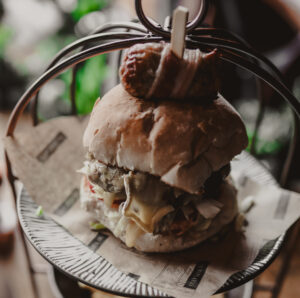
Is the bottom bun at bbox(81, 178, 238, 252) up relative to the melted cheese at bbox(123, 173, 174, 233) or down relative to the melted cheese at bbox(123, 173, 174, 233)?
down

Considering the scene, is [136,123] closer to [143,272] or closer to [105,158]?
[105,158]

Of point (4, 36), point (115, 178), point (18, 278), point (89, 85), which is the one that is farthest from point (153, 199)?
point (4, 36)

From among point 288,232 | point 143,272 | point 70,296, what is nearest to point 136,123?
point 143,272

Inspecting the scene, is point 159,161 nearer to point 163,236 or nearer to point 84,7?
point 163,236

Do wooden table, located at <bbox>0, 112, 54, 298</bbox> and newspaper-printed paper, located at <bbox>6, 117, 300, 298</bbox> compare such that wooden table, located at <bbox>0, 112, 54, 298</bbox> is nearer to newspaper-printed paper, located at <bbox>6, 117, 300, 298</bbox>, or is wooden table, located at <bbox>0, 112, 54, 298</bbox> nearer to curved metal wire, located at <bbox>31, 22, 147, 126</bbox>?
newspaper-printed paper, located at <bbox>6, 117, 300, 298</bbox>

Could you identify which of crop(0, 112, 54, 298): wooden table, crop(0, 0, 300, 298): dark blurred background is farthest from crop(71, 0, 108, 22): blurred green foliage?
crop(0, 112, 54, 298): wooden table

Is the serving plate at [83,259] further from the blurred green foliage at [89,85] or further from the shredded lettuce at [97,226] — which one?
the blurred green foliage at [89,85]
